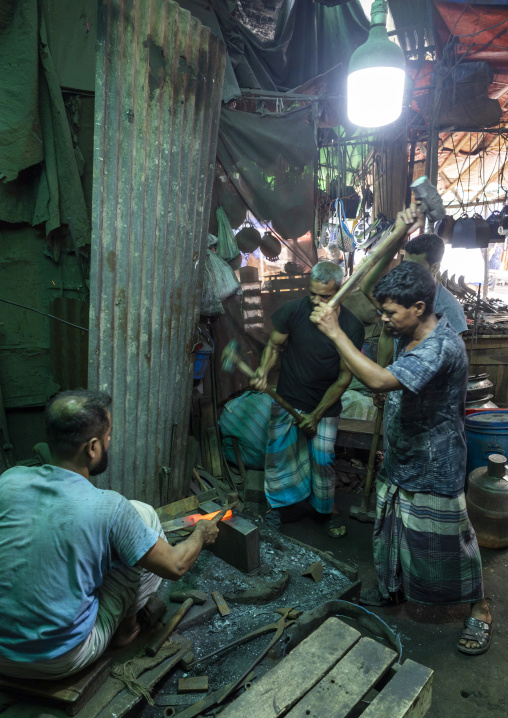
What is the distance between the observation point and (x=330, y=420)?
418 cm

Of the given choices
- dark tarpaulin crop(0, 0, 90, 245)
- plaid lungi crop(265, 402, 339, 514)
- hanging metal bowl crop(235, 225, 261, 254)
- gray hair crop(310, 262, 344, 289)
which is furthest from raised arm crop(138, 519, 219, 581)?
hanging metal bowl crop(235, 225, 261, 254)

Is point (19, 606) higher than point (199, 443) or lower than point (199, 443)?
higher

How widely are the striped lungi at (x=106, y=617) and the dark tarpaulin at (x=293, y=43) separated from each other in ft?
16.0

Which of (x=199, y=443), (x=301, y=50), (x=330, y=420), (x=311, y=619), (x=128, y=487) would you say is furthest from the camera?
(x=301, y=50)

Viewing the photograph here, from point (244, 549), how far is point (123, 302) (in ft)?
6.49

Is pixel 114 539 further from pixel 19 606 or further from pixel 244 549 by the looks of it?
pixel 244 549

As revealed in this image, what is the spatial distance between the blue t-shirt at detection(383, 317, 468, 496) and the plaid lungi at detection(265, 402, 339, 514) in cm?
121

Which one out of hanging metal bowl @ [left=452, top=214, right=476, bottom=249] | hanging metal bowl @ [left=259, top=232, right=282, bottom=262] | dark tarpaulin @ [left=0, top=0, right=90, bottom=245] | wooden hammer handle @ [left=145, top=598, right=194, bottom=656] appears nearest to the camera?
wooden hammer handle @ [left=145, top=598, right=194, bottom=656]

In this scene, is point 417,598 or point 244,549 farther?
point 244,549

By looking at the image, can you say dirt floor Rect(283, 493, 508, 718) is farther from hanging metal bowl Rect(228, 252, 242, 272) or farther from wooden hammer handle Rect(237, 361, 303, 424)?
hanging metal bowl Rect(228, 252, 242, 272)

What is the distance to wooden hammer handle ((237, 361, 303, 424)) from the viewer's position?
3.82m

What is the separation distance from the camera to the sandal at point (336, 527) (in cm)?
423

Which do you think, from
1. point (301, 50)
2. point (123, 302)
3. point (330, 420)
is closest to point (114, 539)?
point (123, 302)

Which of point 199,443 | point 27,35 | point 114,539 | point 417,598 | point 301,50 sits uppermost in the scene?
point 301,50
